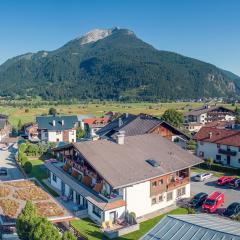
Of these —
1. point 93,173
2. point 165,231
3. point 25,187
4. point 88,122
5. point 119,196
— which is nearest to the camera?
point 165,231

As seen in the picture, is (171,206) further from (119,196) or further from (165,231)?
(165,231)

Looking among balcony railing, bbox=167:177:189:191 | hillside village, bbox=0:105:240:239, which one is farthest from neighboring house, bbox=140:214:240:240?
balcony railing, bbox=167:177:189:191

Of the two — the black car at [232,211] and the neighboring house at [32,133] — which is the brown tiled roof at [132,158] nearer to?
the black car at [232,211]

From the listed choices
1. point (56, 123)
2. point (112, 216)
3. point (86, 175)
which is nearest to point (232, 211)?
point (112, 216)

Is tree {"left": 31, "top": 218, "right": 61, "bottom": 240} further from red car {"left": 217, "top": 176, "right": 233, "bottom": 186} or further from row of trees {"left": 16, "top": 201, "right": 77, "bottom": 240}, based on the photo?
red car {"left": 217, "top": 176, "right": 233, "bottom": 186}

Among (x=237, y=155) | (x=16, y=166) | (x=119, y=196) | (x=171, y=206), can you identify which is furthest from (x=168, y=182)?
(x=16, y=166)

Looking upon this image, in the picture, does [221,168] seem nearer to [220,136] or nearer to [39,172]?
[220,136]
